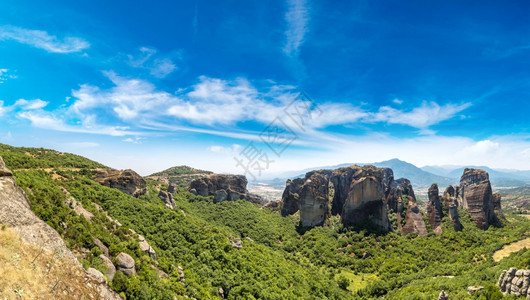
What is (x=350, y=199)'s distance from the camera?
72.8 m

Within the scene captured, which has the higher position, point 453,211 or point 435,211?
point 453,211

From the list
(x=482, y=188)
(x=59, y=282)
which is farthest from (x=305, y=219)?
(x=59, y=282)

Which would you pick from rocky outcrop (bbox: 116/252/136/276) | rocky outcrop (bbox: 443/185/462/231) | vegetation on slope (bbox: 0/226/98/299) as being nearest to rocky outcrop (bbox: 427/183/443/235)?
rocky outcrop (bbox: 443/185/462/231)

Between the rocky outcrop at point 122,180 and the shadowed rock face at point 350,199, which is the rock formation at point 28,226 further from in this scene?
the shadowed rock face at point 350,199

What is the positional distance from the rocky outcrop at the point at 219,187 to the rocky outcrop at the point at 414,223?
191 ft

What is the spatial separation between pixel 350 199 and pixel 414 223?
19088 millimetres

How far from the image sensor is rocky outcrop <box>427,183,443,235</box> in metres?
66.4

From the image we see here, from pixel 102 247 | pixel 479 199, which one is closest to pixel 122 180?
pixel 102 247

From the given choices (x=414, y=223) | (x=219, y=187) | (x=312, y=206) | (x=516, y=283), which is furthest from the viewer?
(x=219, y=187)

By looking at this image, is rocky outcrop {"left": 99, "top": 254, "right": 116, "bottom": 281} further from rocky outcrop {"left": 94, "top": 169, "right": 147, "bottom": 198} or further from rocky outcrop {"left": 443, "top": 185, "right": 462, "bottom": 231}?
rocky outcrop {"left": 443, "top": 185, "right": 462, "bottom": 231}

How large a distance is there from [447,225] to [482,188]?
19951mm

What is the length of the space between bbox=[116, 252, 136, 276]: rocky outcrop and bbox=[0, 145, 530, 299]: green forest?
94 centimetres

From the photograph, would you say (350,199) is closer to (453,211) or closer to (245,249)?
(453,211)

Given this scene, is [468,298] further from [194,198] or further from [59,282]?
[194,198]
